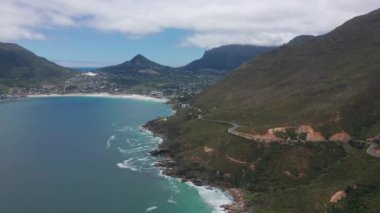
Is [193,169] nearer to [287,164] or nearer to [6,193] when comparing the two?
[287,164]

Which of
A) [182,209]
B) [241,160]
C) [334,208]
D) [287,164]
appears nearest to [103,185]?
[182,209]

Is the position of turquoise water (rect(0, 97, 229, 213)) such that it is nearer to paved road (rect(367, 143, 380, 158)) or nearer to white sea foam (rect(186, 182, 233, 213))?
white sea foam (rect(186, 182, 233, 213))

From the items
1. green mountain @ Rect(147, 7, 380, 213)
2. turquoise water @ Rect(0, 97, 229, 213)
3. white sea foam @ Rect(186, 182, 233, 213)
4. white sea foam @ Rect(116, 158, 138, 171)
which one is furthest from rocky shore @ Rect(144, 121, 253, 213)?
white sea foam @ Rect(116, 158, 138, 171)

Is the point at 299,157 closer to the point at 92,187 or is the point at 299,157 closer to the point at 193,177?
the point at 193,177

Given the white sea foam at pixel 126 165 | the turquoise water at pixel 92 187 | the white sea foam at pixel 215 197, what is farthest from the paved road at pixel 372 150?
the white sea foam at pixel 126 165

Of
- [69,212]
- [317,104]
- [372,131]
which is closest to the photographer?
[69,212]

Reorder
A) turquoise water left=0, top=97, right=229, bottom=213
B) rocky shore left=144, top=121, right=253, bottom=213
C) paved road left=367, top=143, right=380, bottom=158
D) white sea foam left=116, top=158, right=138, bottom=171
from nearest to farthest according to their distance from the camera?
rocky shore left=144, top=121, right=253, bottom=213, turquoise water left=0, top=97, right=229, bottom=213, paved road left=367, top=143, right=380, bottom=158, white sea foam left=116, top=158, right=138, bottom=171

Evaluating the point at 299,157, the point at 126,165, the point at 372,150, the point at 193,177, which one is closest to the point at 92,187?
the point at 126,165
